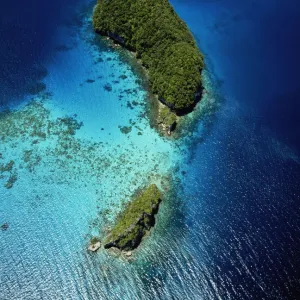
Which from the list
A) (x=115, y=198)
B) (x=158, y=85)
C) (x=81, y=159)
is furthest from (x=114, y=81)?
(x=115, y=198)

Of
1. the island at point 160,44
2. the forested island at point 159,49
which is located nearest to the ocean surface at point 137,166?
the forested island at point 159,49

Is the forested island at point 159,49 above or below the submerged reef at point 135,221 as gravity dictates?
above

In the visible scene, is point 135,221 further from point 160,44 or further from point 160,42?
point 160,42

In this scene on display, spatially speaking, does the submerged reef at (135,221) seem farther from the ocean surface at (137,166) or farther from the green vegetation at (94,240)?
the ocean surface at (137,166)

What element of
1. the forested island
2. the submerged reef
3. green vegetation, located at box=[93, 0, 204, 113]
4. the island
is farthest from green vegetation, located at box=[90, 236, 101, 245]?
green vegetation, located at box=[93, 0, 204, 113]

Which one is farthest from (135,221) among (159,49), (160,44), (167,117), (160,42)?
(160,42)

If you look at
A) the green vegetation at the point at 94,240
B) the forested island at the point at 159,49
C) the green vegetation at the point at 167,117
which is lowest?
the green vegetation at the point at 94,240

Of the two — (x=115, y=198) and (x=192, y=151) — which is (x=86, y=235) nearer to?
(x=115, y=198)
